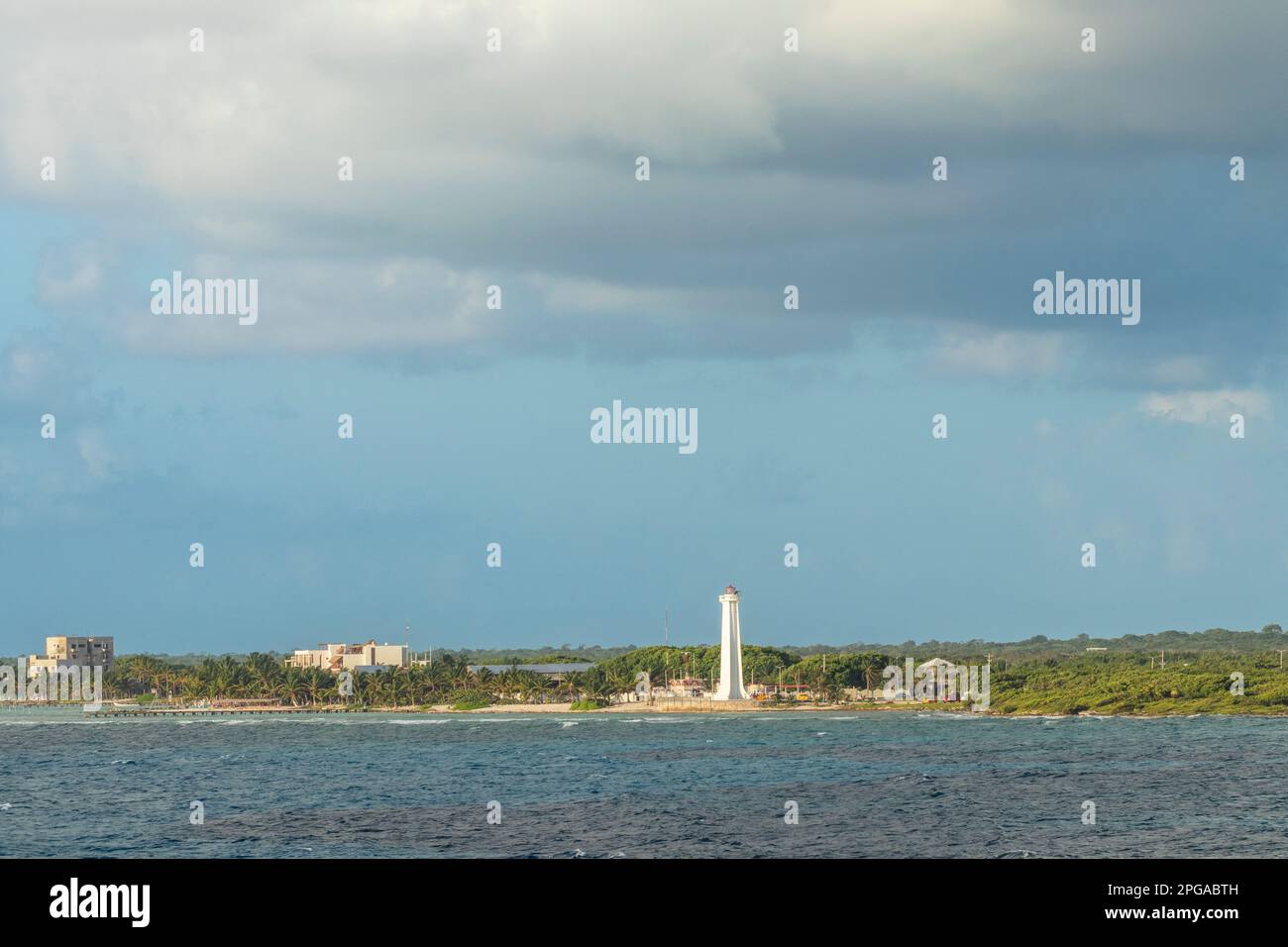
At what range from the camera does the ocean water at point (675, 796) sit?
73438 mm

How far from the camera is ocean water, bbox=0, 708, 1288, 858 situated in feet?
241

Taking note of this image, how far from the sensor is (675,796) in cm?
9906

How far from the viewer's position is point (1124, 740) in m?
152

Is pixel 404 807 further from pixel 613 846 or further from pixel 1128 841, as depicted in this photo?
pixel 1128 841

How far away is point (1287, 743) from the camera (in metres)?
143

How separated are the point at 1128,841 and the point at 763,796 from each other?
31496 millimetres

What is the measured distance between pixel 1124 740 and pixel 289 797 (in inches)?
3563

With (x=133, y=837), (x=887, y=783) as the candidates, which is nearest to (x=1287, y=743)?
(x=887, y=783)
